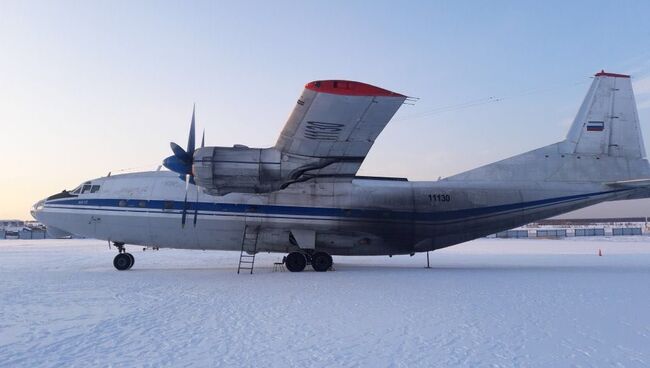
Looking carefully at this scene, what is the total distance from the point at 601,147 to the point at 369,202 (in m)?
9.47

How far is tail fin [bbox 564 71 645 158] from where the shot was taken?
672 inches

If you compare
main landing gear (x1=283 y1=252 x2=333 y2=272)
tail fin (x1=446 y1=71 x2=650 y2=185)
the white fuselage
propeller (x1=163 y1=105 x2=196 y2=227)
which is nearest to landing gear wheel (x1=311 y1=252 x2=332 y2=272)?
main landing gear (x1=283 y1=252 x2=333 y2=272)

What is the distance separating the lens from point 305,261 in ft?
52.4

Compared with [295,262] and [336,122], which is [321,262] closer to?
[295,262]

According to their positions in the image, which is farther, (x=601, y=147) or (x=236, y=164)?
(x=601, y=147)

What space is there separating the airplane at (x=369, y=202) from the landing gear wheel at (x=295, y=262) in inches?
1.4

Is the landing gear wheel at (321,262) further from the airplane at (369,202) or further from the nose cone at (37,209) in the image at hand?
the nose cone at (37,209)

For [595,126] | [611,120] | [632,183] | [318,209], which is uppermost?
[611,120]

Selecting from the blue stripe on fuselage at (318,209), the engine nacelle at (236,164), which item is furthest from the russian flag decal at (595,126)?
the engine nacelle at (236,164)

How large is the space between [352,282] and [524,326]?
5.91 meters

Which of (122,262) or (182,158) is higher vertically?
(182,158)

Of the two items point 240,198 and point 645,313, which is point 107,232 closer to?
point 240,198

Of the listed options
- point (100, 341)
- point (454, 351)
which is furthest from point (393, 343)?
point (100, 341)

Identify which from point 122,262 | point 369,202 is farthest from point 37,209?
point 369,202
